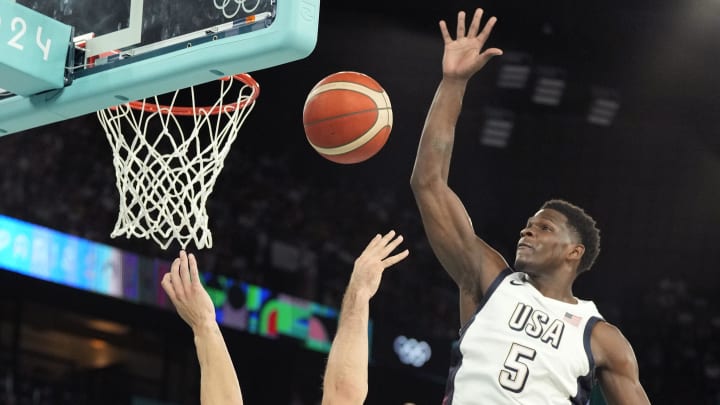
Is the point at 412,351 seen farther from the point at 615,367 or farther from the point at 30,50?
the point at 30,50

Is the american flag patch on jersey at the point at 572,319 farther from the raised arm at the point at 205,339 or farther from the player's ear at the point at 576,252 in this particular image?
the raised arm at the point at 205,339

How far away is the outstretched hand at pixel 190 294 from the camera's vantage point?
287 centimetres

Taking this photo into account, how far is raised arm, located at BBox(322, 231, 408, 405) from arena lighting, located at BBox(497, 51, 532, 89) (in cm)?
970

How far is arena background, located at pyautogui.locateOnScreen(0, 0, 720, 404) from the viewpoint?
1077cm

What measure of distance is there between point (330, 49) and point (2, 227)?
4.35m

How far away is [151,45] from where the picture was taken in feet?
11.9

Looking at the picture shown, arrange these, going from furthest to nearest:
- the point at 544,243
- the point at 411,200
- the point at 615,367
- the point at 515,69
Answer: the point at 411,200, the point at 515,69, the point at 544,243, the point at 615,367

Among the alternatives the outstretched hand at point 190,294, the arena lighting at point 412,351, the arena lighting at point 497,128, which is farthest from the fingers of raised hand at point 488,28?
the arena lighting at point 497,128

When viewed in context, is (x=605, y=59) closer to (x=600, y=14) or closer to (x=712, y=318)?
(x=600, y=14)

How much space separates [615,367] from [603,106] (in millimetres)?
9248

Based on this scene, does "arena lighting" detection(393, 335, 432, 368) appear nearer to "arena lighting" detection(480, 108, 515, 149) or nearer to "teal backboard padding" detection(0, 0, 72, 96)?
"arena lighting" detection(480, 108, 515, 149)

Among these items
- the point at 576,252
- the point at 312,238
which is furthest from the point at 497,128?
the point at 576,252

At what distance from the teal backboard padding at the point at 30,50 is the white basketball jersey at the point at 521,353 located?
1.66m

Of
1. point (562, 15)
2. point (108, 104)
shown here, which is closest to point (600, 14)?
point (562, 15)
